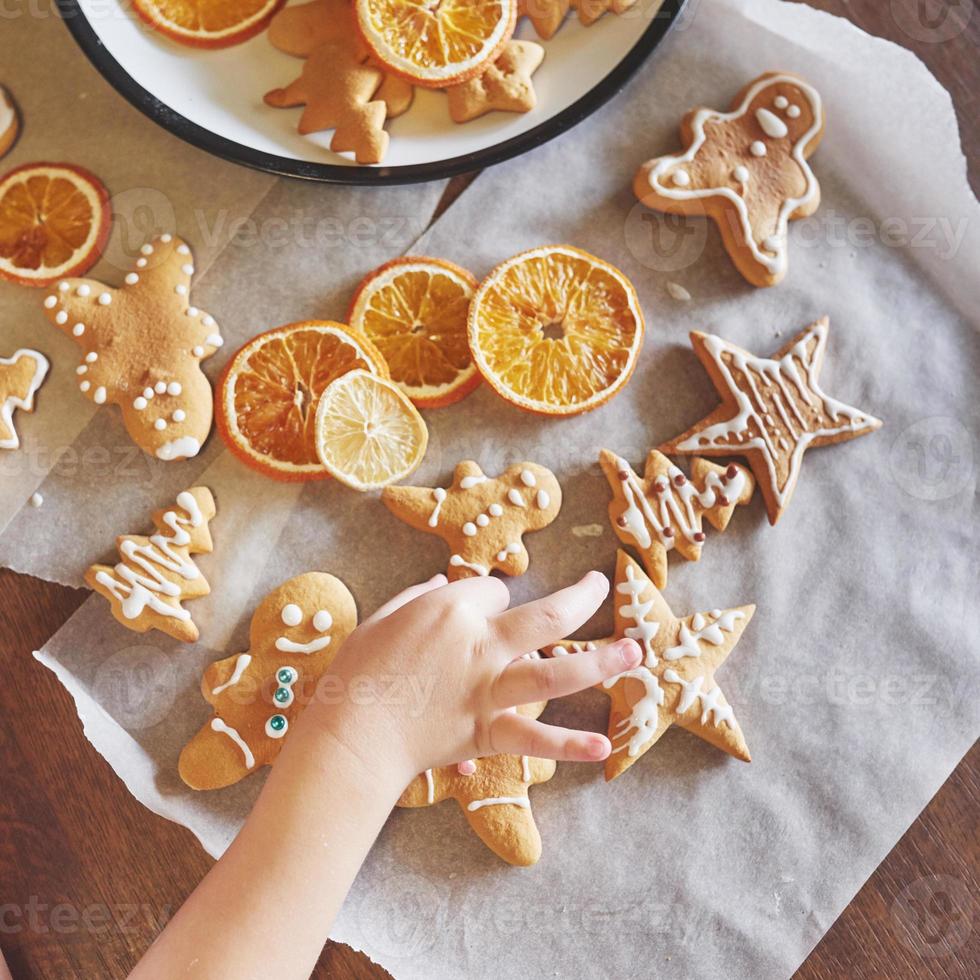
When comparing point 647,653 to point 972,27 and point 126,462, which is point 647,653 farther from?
point 972,27

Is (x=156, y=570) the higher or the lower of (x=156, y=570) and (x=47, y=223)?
the lower

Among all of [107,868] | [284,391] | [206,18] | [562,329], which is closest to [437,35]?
[206,18]

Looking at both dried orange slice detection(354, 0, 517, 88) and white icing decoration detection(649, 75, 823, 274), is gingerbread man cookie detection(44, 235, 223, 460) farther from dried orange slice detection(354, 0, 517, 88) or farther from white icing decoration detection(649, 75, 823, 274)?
white icing decoration detection(649, 75, 823, 274)

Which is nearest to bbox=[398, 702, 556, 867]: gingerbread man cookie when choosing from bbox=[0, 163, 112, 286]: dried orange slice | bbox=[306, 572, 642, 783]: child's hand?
bbox=[306, 572, 642, 783]: child's hand

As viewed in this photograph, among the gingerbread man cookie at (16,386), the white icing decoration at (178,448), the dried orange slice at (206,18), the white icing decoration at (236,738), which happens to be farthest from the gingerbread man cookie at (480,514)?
the dried orange slice at (206,18)

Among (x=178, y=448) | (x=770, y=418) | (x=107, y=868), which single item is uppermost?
(x=770, y=418)

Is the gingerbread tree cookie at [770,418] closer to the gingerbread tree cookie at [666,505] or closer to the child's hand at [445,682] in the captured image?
the gingerbread tree cookie at [666,505]

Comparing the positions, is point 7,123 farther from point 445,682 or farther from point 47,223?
point 445,682
